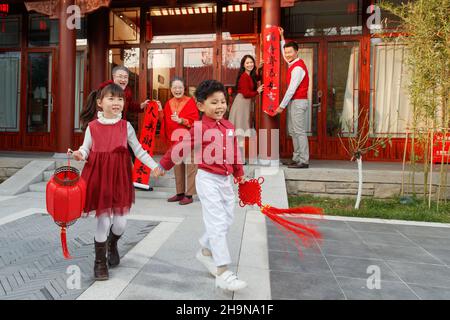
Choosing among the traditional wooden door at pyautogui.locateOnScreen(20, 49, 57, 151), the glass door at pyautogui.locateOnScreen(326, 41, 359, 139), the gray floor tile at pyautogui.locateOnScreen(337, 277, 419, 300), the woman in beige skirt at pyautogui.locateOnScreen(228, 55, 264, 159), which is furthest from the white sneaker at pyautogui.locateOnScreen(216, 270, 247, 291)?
the traditional wooden door at pyautogui.locateOnScreen(20, 49, 57, 151)

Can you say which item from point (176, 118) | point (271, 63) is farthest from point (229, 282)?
point (271, 63)

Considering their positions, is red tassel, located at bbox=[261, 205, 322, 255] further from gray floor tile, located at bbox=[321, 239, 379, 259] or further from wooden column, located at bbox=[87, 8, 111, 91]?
wooden column, located at bbox=[87, 8, 111, 91]

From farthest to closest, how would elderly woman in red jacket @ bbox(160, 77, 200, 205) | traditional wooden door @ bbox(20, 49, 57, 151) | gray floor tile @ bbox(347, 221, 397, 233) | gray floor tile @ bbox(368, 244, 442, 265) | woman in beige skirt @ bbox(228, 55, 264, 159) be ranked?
traditional wooden door @ bbox(20, 49, 57, 151) < woman in beige skirt @ bbox(228, 55, 264, 159) < elderly woman in red jacket @ bbox(160, 77, 200, 205) < gray floor tile @ bbox(347, 221, 397, 233) < gray floor tile @ bbox(368, 244, 442, 265)

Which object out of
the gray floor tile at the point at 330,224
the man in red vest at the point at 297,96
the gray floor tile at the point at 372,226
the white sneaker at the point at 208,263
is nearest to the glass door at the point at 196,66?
the man in red vest at the point at 297,96

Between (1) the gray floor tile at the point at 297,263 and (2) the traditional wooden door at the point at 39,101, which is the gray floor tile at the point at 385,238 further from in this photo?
(2) the traditional wooden door at the point at 39,101

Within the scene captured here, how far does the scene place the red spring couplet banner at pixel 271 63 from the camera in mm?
5641

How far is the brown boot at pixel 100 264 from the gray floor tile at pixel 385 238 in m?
2.37

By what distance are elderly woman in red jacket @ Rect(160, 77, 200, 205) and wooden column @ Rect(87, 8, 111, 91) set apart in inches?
143

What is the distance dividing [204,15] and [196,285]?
644 cm

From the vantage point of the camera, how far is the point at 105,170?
7.80ft

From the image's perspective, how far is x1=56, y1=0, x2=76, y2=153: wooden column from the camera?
20.5 ft

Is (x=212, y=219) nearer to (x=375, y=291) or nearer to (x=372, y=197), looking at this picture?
(x=375, y=291)

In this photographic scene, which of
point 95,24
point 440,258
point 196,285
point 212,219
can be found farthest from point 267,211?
point 95,24

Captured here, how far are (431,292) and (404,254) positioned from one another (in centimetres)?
81
